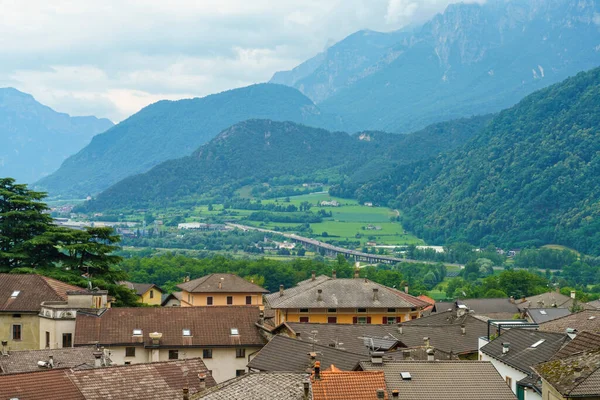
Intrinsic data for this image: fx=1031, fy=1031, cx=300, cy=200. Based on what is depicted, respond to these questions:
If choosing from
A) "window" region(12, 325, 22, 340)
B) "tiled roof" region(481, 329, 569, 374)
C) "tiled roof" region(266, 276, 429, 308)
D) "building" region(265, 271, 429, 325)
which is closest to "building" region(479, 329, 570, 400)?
"tiled roof" region(481, 329, 569, 374)

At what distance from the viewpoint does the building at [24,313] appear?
199 ft

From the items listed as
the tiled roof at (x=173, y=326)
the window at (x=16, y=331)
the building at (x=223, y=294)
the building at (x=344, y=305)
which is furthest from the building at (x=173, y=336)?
the building at (x=223, y=294)

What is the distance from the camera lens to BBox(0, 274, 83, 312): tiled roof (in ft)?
201

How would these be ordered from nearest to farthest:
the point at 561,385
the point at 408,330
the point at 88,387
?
the point at 561,385, the point at 88,387, the point at 408,330

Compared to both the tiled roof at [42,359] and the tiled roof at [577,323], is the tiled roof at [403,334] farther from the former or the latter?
the tiled roof at [42,359]

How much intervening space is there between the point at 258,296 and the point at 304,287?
913 centimetres

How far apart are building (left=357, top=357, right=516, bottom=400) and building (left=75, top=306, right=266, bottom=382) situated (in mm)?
22059

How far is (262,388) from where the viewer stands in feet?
117

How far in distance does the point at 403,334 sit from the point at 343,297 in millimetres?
20494

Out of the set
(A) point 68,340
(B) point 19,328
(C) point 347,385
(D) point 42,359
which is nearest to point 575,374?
(C) point 347,385

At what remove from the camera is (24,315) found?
61.1 meters

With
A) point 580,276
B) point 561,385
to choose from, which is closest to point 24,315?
point 561,385

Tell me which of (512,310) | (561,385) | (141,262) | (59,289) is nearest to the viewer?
(561,385)

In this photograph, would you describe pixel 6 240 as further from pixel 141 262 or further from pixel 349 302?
pixel 141 262
